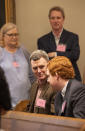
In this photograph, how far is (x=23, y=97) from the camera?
3.43 m

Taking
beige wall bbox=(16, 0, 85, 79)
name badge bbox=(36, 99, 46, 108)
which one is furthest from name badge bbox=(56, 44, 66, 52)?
name badge bbox=(36, 99, 46, 108)

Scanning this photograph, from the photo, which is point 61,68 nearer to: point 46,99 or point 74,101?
point 74,101

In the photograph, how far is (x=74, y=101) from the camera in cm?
228

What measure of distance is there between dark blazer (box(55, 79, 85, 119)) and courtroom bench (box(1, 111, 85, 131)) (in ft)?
1.40

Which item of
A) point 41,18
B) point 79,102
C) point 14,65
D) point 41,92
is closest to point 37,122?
point 79,102

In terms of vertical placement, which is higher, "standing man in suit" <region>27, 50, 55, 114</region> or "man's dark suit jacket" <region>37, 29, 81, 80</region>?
"man's dark suit jacket" <region>37, 29, 81, 80</region>

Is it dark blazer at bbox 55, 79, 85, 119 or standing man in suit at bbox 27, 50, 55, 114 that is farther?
standing man in suit at bbox 27, 50, 55, 114

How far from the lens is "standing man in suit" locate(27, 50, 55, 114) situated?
9.04 feet

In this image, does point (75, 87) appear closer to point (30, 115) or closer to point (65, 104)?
point (65, 104)

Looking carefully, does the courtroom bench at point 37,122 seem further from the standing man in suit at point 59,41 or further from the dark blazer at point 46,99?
the standing man in suit at point 59,41

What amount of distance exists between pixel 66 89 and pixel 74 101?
0.55ft

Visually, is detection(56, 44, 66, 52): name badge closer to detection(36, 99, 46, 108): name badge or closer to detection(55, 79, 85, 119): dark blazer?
detection(36, 99, 46, 108): name badge

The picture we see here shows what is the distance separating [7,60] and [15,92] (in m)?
0.41

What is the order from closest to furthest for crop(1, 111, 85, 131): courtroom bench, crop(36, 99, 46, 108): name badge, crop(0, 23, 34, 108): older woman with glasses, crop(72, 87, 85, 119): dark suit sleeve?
crop(1, 111, 85, 131): courtroom bench < crop(72, 87, 85, 119): dark suit sleeve < crop(36, 99, 46, 108): name badge < crop(0, 23, 34, 108): older woman with glasses
